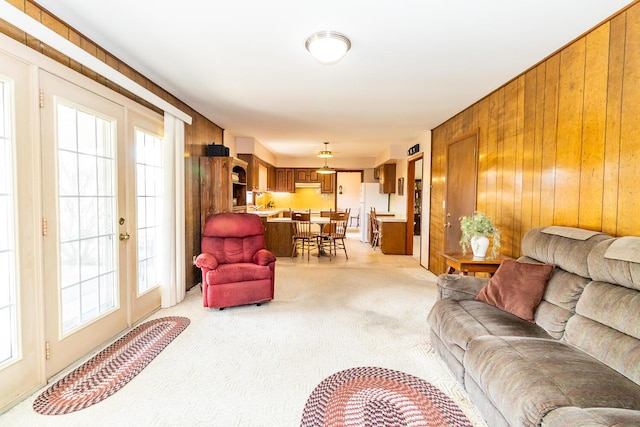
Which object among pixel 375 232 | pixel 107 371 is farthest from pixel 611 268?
pixel 375 232

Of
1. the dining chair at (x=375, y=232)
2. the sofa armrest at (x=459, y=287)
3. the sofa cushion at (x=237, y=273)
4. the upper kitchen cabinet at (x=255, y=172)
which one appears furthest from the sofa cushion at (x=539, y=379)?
the dining chair at (x=375, y=232)

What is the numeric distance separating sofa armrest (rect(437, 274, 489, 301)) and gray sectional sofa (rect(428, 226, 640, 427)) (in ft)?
0.34

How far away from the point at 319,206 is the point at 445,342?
7.96 meters

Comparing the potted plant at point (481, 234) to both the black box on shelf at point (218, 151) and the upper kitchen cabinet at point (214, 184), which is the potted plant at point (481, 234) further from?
the black box on shelf at point (218, 151)

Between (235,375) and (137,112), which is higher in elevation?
(137,112)

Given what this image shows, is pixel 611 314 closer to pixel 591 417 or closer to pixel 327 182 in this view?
pixel 591 417

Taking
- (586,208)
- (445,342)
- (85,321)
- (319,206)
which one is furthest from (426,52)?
(319,206)

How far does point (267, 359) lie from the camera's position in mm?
2371

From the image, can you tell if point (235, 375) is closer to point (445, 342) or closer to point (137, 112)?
point (445, 342)

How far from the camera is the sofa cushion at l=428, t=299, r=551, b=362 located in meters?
1.88

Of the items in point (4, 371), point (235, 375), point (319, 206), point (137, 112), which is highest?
point (137, 112)

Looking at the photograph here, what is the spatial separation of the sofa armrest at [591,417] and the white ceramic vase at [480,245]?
1.91m

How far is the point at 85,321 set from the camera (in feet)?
7.80

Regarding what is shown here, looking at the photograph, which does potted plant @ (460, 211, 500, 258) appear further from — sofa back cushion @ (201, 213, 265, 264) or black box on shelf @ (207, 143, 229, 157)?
black box on shelf @ (207, 143, 229, 157)
